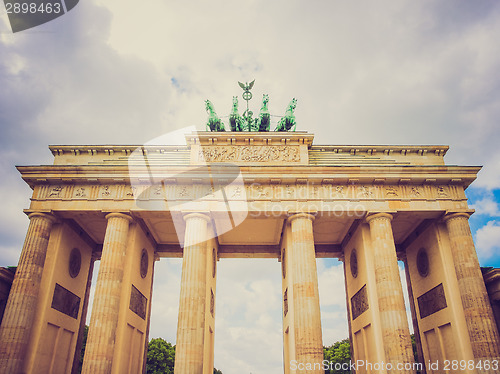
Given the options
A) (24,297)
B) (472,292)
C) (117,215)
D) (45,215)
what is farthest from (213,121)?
(472,292)

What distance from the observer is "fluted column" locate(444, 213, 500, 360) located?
17656mm

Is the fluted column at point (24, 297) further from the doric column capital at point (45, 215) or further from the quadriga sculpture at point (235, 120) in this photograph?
the quadriga sculpture at point (235, 120)

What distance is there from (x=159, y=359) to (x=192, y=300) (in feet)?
122

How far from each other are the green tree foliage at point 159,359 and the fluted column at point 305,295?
125ft

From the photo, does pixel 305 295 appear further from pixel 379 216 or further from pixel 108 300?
pixel 108 300

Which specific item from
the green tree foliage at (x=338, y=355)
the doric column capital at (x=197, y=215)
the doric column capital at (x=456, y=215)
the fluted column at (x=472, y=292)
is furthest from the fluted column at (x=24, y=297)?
the green tree foliage at (x=338, y=355)

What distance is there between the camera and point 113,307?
18750mm

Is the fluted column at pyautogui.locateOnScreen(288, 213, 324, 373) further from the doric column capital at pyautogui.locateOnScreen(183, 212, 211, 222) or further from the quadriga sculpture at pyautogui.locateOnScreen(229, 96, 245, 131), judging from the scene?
the quadriga sculpture at pyautogui.locateOnScreen(229, 96, 245, 131)

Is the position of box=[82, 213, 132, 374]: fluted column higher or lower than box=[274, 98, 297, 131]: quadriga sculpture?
lower

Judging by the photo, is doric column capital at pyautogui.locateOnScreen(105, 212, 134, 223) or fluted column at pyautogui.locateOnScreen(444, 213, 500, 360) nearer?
fluted column at pyautogui.locateOnScreen(444, 213, 500, 360)

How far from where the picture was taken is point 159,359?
5009 cm

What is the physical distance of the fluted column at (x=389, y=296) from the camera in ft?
57.9

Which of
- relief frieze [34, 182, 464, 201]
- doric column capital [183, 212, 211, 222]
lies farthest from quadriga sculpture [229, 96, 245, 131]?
doric column capital [183, 212, 211, 222]

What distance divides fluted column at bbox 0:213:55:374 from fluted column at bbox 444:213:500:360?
21.9m
